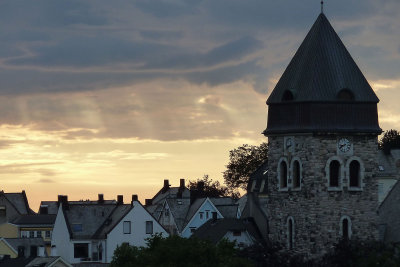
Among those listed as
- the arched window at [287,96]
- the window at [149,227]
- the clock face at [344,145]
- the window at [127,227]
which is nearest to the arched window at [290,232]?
the clock face at [344,145]

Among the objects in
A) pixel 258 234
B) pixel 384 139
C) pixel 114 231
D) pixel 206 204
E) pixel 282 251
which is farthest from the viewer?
pixel 384 139

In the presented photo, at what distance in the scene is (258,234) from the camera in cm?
11894

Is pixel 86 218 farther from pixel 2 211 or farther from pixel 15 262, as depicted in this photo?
pixel 2 211

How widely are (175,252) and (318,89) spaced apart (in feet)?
51.7

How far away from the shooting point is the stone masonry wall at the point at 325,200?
3986 inches

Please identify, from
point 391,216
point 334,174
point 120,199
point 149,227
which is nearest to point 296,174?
point 334,174

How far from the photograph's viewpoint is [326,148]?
332ft

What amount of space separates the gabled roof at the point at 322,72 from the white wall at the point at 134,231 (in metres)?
37.0

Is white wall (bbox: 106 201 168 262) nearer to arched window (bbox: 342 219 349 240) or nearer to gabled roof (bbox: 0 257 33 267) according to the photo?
gabled roof (bbox: 0 257 33 267)

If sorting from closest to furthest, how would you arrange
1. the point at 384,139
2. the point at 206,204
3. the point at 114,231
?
the point at 114,231 < the point at 206,204 < the point at 384,139

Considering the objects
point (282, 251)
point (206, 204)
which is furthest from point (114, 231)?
point (282, 251)

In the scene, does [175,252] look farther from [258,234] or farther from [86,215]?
[86,215]

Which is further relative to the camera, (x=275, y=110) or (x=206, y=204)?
(x=206, y=204)

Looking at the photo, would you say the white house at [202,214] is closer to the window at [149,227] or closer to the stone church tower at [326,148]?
the window at [149,227]
